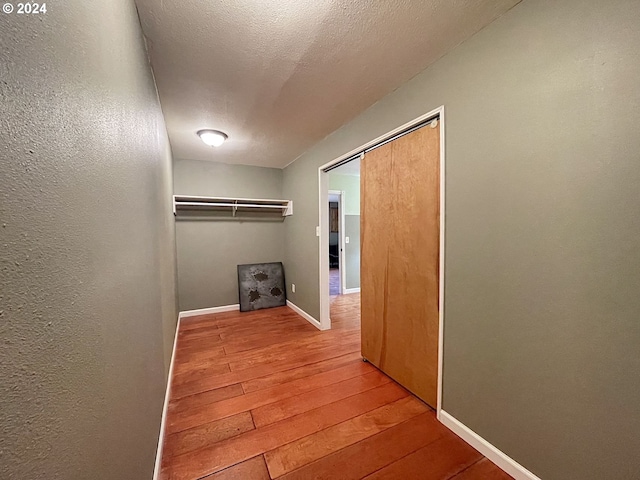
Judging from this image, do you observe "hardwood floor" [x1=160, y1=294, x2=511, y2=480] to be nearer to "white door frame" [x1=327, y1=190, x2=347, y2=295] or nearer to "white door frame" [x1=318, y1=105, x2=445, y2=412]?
"white door frame" [x1=318, y1=105, x2=445, y2=412]

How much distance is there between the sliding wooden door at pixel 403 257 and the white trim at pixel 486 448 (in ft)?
0.48

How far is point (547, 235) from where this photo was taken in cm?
112

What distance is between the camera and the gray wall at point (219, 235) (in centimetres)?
360

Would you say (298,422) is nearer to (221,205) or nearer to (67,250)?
(67,250)

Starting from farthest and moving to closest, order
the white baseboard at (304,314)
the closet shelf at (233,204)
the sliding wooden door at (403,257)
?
the closet shelf at (233,204), the white baseboard at (304,314), the sliding wooden door at (403,257)

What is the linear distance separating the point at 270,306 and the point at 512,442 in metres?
3.27

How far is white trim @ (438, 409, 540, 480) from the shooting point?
1.23 metres

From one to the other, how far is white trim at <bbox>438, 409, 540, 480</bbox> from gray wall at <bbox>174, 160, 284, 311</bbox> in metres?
3.15

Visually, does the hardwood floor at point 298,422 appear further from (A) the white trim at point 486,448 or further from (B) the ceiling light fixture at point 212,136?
(B) the ceiling light fixture at point 212,136

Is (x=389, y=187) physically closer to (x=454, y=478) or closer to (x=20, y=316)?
(x=454, y=478)

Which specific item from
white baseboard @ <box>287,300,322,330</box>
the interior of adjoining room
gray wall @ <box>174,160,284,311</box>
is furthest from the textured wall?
gray wall @ <box>174,160,284,311</box>

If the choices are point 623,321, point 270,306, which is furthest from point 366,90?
point 270,306

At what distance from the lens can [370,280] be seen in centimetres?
227

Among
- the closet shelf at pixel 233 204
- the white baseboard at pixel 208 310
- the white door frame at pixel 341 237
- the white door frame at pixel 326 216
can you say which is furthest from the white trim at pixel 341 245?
the white baseboard at pixel 208 310
